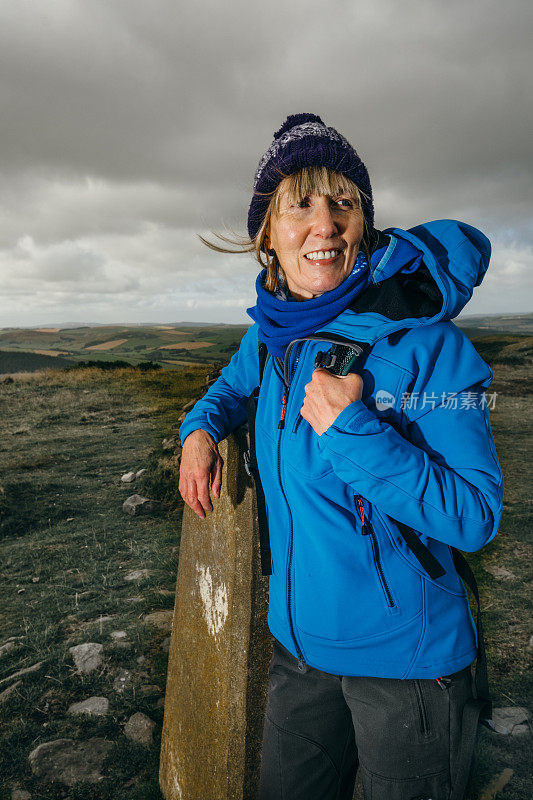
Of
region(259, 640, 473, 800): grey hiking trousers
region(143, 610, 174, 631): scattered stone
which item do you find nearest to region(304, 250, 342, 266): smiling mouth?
region(259, 640, 473, 800): grey hiking trousers

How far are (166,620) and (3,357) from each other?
2766 cm

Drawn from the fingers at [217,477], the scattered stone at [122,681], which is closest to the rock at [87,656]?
the scattered stone at [122,681]

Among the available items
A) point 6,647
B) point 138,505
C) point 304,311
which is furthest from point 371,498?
point 138,505

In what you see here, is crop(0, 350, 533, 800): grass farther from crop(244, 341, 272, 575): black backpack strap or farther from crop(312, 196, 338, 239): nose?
crop(312, 196, 338, 239): nose

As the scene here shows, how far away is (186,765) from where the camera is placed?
Answer: 2.67 m

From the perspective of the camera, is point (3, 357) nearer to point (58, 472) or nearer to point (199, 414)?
point (58, 472)

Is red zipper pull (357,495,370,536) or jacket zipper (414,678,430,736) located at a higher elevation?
red zipper pull (357,495,370,536)

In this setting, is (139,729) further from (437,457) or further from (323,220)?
(323,220)

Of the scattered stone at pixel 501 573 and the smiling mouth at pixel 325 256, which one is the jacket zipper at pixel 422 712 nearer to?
the smiling mouth at pixel 325 256

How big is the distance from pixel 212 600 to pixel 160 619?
8.06 feet

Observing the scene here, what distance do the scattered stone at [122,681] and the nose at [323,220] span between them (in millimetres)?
3600

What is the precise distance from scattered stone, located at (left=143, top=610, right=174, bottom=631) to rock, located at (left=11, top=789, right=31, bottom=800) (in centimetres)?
164

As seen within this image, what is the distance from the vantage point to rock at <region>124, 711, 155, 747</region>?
332cm

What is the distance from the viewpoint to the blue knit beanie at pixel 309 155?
192 centimetres
